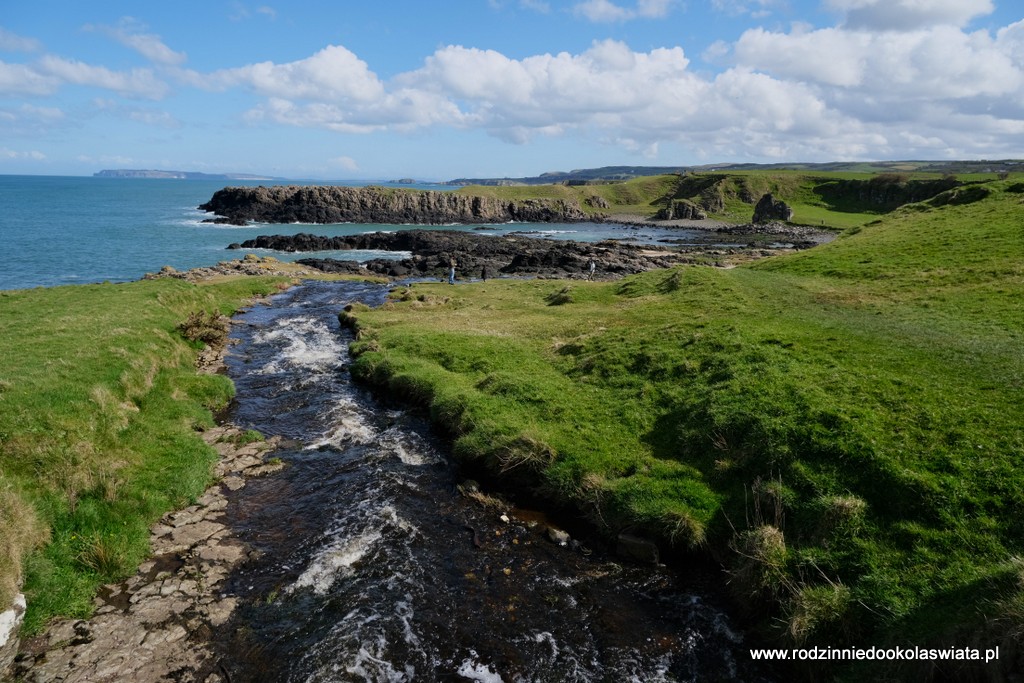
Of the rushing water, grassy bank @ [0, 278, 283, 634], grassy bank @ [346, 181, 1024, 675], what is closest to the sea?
grassy bank @ [0, 278, 283, 634]

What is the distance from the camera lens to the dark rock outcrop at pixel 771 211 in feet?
602

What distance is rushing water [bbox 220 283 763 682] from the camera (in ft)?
40.6

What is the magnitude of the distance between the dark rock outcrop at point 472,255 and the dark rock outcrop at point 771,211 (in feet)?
287

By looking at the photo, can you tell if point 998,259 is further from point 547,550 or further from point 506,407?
point 547,550

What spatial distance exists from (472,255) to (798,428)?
298ft

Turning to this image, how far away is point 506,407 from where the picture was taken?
77.7 feet

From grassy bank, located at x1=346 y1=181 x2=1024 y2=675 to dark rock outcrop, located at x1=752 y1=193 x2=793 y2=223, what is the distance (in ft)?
522

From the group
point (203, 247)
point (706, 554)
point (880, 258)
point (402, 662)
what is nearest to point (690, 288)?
point (880, 258)

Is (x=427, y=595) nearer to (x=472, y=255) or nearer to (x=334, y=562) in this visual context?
(x=334, y=562)

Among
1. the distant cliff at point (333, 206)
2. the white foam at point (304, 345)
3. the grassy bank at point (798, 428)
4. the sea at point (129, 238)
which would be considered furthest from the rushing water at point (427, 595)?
the distant cliff at point (333, 206)

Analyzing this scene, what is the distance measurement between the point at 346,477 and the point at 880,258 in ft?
151

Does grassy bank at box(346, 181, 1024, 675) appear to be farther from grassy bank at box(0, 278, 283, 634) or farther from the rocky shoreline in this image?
the rocky shoreline

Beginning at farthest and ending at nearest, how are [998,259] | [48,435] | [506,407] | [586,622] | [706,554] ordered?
[998,259]
[506,407]
[48,435]
[706,554]
[586,622]

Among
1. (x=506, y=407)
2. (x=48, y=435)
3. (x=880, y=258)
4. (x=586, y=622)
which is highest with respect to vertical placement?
(x=880, y=258)
